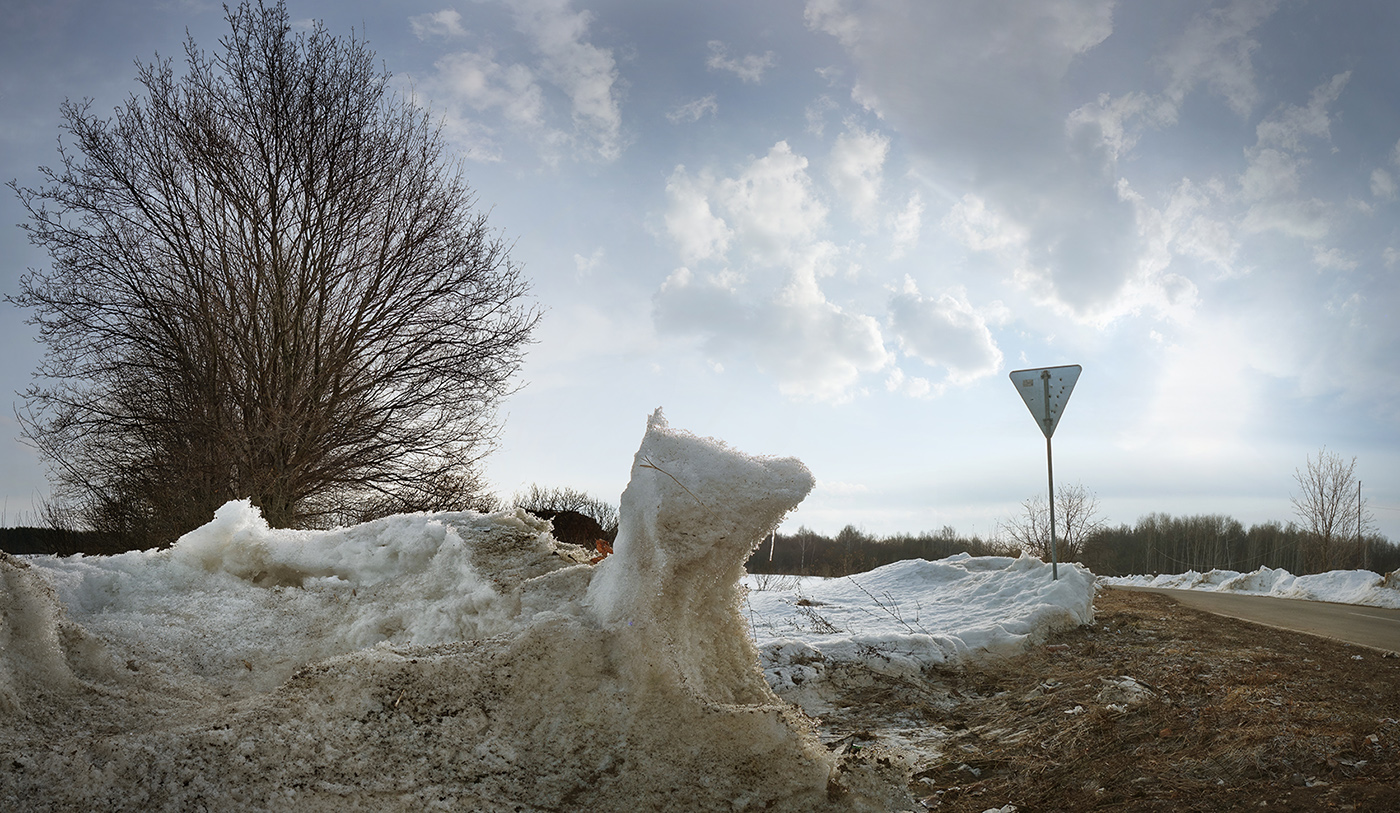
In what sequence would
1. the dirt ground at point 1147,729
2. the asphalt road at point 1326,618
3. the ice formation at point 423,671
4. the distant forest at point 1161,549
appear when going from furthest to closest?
the distant forest at point 1161,549, the asphalt road at point 1326,618, the dirt ground at point 1147,729, the ice formation at point 423,671

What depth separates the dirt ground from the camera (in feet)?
8.06

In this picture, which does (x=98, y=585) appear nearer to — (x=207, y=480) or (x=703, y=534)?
(x=703, y=534)

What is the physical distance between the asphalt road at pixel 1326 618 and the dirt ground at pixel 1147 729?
1.59 meters

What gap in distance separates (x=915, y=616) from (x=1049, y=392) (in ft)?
12.0

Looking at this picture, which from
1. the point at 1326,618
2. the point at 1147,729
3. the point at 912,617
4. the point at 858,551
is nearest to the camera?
the point at 1147,729

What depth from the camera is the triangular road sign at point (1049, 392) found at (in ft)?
30.6

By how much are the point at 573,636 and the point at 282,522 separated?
29.4 feet

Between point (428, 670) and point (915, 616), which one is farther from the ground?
point (428, 670)

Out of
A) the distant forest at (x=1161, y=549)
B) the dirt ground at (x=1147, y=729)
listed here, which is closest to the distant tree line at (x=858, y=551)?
the distant forest at (x=1161, y=549)

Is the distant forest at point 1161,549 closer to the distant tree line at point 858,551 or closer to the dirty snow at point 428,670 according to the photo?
the distant tree line at point 858,551

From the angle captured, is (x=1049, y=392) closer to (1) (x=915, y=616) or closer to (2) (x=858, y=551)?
(1) (x=915, y=616)

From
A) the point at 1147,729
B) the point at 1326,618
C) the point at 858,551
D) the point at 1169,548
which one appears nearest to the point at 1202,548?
the point at 1169,548

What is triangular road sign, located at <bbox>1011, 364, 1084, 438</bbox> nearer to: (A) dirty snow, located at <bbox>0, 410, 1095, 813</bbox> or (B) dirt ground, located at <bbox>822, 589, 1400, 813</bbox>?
(B) dirt ground, located at <bbox>822, 589, 1400, 813</bbox>

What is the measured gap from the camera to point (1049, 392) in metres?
9.42
